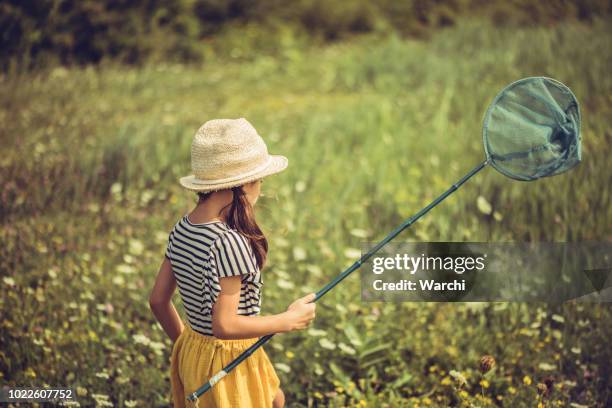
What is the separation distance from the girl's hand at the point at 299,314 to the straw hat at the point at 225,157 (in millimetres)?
389

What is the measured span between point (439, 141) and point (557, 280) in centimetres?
174

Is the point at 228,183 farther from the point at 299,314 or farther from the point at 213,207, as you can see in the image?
the point at 299,314

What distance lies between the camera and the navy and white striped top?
2.09 m

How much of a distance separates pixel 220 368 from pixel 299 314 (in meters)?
0.28

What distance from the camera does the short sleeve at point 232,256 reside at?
208cm

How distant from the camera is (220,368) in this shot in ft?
7.39

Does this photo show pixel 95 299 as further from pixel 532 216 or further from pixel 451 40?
pixel 451 40

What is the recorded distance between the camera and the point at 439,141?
17.2 ft

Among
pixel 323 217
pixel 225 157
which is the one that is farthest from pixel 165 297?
pixel 323 217

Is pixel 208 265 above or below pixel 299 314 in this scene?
above

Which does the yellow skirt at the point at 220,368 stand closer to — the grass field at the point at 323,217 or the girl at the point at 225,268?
the girl at the point at 225,268

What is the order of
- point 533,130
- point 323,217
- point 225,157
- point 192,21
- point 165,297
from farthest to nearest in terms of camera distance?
point 192,21 < point 323,217 < point 533,130 < point 165,297 < point 225,157

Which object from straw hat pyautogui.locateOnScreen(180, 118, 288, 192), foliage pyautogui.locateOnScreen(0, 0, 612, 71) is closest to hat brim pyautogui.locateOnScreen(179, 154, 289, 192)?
straw hat pyautogui.locateOnScreen(180, 118, 288, 192)

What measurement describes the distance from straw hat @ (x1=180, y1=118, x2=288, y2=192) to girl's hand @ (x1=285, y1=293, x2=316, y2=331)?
389 millimetres
